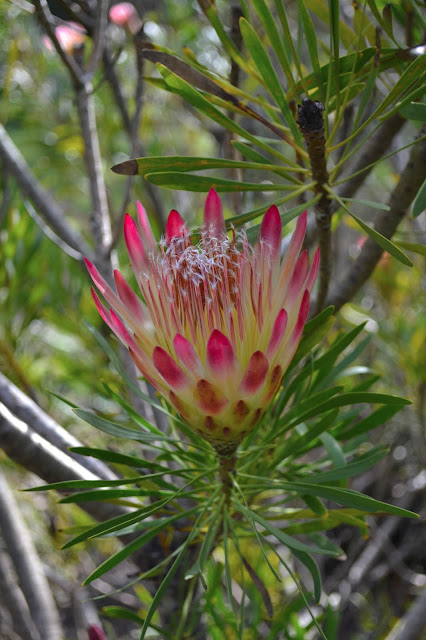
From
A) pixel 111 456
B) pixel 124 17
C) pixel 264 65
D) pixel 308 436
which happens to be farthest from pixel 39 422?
pixel 124 17

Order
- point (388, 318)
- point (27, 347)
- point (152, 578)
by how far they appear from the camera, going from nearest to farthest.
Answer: point (152, 578)
point (27, 347)
point (388, 318)

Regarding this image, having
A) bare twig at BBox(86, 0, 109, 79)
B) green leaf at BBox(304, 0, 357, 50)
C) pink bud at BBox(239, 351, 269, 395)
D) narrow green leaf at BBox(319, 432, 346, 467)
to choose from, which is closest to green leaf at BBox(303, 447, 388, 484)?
narrow green leaf at BBox(319, 432, 346, 467)

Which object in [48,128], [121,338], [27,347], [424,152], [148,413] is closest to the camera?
[121,338]

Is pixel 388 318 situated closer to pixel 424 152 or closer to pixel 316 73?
pixel 424 152

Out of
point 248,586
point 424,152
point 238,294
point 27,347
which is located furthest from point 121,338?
point 27,347

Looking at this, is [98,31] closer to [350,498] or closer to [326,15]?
[326,15]

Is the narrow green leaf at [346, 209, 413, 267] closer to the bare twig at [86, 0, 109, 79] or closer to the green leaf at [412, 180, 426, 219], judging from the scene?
the green leaf at [412, 180, 426, 219]

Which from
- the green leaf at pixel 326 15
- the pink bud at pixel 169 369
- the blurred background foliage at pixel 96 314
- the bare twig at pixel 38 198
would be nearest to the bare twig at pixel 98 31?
the blurred background foliage at pixel 96 314
